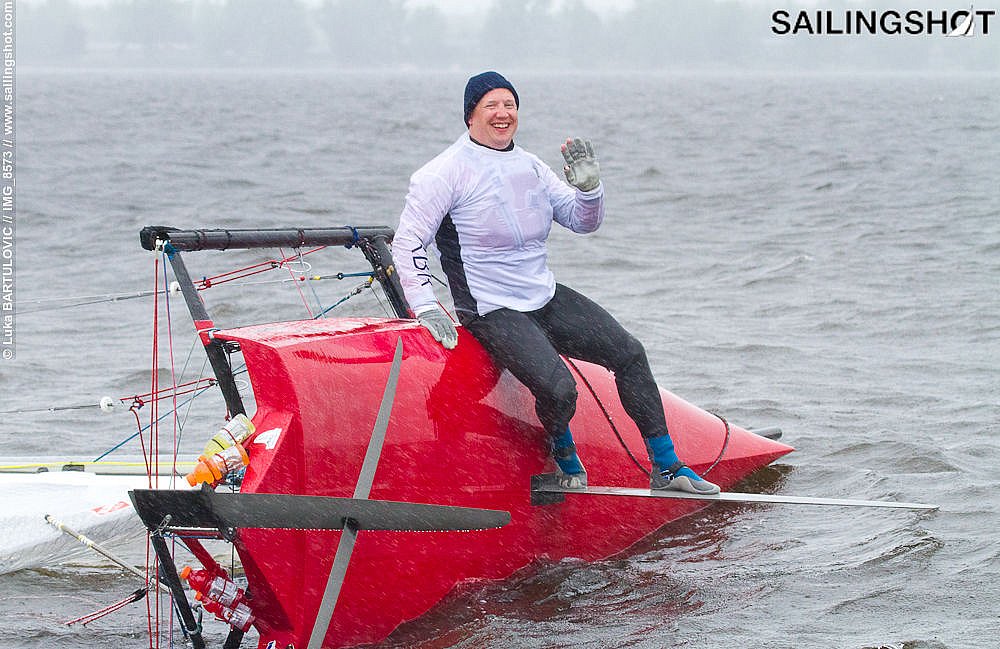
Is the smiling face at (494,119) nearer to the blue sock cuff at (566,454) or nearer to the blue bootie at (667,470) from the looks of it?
the blue sock cuff at (566,454)

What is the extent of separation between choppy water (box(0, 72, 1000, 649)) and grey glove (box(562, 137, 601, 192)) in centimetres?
166

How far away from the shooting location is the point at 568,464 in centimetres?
525

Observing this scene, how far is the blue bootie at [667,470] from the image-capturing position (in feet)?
17.0

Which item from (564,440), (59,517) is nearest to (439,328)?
(564,440)

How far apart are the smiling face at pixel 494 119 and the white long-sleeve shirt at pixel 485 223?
1.7 inches

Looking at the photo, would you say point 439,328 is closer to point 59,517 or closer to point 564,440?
point 564,440

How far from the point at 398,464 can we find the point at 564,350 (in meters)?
0.95

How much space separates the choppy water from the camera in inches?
201

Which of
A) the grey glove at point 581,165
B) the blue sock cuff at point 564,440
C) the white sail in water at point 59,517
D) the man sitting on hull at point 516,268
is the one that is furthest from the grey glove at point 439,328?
the white sail in water at point 59,517

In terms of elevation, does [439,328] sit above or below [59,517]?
above

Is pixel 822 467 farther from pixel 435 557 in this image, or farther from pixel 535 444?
pixel 435 557

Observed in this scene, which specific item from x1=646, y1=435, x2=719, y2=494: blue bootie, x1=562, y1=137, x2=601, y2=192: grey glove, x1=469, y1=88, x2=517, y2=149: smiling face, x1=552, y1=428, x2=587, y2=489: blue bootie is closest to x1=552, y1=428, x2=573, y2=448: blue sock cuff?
x1=552, y1=428, x2=587, y2=489: blue bootie

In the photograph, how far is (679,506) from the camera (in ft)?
20.2

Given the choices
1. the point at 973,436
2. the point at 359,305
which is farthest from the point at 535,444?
the point at 359,305
